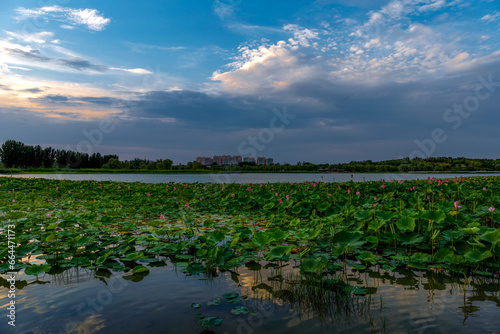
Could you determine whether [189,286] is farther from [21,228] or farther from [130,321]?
[21,228]

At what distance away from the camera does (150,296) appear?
9.76ft

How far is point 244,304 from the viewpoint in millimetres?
2779

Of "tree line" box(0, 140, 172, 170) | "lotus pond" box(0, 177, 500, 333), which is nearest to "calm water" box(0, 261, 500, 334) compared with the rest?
"lotus pond" box(0, 177, 500, 333)

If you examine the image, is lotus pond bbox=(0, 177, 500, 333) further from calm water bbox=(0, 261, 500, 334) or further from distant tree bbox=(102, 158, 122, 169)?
distant tree bbox=(102, 158, 122, 169)

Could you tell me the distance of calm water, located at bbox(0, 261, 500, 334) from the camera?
2393mm

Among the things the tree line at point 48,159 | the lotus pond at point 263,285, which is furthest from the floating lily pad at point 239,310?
the tree line at point 48,159

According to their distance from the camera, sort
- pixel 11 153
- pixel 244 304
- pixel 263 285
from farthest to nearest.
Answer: pixel 11 153 < pixel 263 285 < pixel 244 304

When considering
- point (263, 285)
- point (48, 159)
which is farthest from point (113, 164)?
point (263, 285)

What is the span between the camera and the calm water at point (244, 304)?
7.85 ft

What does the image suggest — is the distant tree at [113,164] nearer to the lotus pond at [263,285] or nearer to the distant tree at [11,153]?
the distant tree at [11,153]

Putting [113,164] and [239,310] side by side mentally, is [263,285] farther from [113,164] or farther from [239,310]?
[113,164]

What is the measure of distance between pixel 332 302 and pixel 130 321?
1941 mm

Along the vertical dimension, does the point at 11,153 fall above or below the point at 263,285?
above

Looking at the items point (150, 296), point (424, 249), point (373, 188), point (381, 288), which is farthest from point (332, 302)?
point (373, 188)
